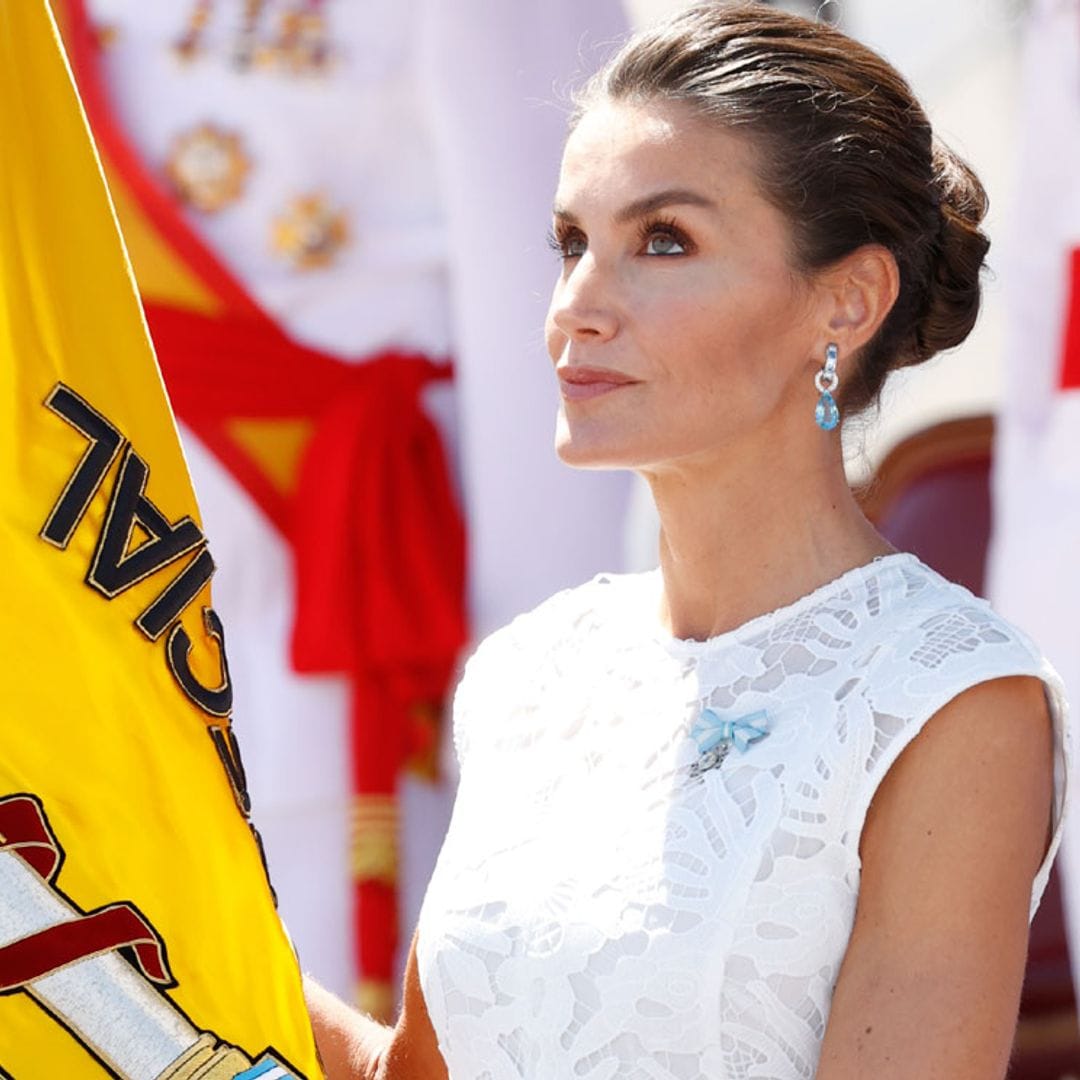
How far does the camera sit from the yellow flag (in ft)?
4.79

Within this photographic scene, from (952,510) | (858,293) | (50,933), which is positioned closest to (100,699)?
(50,933)

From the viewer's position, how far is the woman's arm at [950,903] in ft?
4.52

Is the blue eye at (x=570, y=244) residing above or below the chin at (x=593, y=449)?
above

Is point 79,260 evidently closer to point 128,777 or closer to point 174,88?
point 128,777

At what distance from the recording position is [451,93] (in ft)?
9.16

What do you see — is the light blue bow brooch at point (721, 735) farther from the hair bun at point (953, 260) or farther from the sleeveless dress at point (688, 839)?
the hair bun at point (953, 260)

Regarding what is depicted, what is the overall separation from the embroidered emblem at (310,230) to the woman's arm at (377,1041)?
130 cm

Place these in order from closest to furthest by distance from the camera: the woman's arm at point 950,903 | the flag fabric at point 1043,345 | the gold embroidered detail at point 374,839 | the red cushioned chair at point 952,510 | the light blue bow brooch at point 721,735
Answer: the woman's arm at point 950,903, the light blue bow brooch at point 721,735, the flag fabric at point 1043,345, the red cushioned chair at point 952,510, the gold embroidered detail at point 374,839

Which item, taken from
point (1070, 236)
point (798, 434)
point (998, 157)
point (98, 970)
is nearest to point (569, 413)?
point (798, 434)

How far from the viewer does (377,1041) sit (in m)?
1.77

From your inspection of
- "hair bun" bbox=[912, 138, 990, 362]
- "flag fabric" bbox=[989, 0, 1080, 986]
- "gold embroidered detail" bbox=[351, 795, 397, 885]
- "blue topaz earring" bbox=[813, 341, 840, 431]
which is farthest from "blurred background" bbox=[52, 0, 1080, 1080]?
"blue topaz earring" bbox=[813, 341, 840, 431]

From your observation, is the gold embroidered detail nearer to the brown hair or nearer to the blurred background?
the blurred background

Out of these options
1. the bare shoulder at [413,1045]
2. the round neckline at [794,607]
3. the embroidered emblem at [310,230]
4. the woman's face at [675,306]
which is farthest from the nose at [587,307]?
the embroidered emblem at [310,230]

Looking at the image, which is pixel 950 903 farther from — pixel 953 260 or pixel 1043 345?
pixel 1043 345
